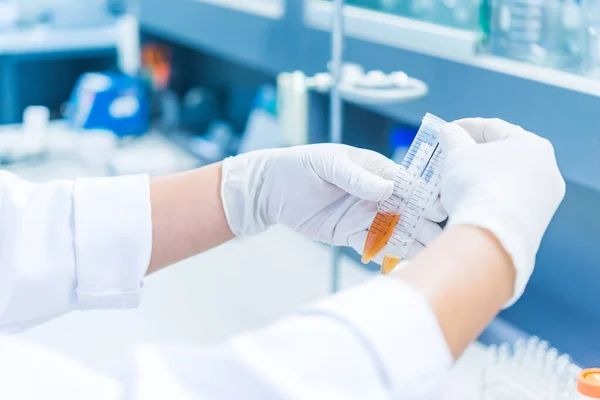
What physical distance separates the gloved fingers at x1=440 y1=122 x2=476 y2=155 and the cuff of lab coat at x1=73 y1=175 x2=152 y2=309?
415 millimetres

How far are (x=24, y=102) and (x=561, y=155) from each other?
2.65 m

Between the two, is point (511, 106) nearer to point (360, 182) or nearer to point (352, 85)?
point (352, 85)

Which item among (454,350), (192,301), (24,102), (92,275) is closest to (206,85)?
(24,102)

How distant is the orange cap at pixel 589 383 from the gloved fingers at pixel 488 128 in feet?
1.35

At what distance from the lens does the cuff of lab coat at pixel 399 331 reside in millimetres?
583

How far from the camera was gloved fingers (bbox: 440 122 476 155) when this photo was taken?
82 centimetres

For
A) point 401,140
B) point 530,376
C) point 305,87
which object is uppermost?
point 305,87

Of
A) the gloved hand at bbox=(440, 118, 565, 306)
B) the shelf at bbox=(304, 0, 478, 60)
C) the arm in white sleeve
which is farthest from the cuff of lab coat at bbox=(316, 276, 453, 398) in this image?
the shelf at bbox=(304, 0, 478, 60)

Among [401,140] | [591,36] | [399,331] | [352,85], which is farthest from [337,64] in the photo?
[399,331]

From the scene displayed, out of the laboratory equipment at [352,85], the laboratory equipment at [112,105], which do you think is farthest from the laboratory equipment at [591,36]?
the laboratory equipment at [112,105]

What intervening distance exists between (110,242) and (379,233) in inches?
14.0

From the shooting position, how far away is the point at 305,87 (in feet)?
5.49

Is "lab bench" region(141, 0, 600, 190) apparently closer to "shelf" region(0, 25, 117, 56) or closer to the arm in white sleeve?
the arm in white sleeve

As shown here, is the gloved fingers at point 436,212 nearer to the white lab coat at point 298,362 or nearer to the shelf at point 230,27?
the white lab coat at point 298,362
